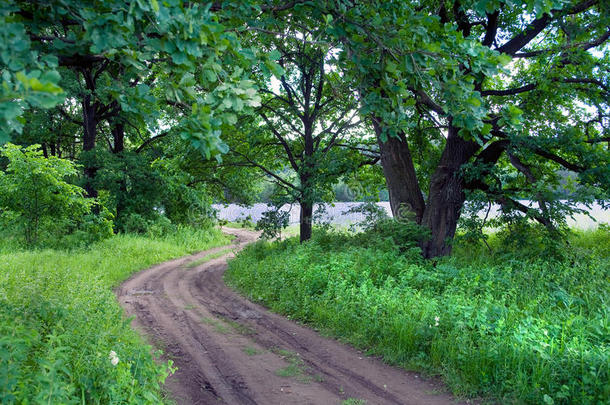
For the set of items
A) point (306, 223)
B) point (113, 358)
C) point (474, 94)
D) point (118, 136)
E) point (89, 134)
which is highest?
point (118, 136)

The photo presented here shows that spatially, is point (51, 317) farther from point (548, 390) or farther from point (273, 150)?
point (273, 150)

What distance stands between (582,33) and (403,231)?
5.28m

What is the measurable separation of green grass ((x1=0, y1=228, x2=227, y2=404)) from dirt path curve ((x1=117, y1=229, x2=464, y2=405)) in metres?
0.60

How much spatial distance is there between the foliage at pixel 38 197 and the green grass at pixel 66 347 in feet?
16.2

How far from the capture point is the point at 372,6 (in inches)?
195

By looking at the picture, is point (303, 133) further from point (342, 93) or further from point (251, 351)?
point (251, 351)

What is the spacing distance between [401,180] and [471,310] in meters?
5.32

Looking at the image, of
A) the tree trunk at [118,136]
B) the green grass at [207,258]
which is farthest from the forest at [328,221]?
the tree trunk at [118,136]

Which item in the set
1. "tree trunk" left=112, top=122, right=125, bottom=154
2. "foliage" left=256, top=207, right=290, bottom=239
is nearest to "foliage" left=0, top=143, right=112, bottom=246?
"foliage" left=256, top=207, right=290, bottom=239

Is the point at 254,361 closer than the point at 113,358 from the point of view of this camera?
No

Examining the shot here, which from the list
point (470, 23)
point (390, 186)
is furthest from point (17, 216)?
point (470, 23)

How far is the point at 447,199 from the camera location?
31.8 ft

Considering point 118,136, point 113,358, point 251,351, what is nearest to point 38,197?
point 118,136

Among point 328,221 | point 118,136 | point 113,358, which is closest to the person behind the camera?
point 113,358
